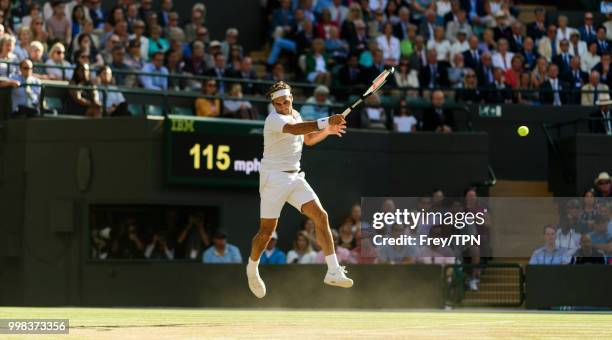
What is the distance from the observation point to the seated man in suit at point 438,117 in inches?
915

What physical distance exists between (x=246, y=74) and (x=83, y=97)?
360 centimetres

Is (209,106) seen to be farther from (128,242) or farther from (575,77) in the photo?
(575,77)

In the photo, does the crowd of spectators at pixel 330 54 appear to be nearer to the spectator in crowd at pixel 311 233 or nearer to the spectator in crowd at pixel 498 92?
the spectator in crowd at pixel 498 92

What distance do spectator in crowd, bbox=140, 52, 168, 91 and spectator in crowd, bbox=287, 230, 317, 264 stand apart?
389 cm

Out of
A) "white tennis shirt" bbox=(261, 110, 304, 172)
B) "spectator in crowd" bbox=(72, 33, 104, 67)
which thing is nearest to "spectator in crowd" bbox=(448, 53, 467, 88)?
"spectator in crowd" bbox=(72, 33, 104, 67)

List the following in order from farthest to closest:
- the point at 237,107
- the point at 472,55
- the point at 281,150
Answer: the point at 472,55
the point at 237,107
the point at 281,150

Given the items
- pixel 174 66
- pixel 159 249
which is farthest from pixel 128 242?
pixel 174 66

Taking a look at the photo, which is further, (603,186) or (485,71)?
(485,71)

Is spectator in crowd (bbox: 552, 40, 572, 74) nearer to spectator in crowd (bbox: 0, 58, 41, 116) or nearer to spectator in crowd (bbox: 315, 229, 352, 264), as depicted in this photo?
spectator in crowd (bbox: 315, 229, 352, 264)

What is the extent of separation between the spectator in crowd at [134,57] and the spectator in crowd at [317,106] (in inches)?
115

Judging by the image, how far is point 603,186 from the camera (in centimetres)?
2156

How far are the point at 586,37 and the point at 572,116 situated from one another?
3073mm

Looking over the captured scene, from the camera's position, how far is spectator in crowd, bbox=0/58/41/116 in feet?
65.9

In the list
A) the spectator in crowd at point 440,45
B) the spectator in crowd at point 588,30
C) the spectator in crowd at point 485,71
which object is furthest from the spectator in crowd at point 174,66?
the spectator in crowd at point 588,30
